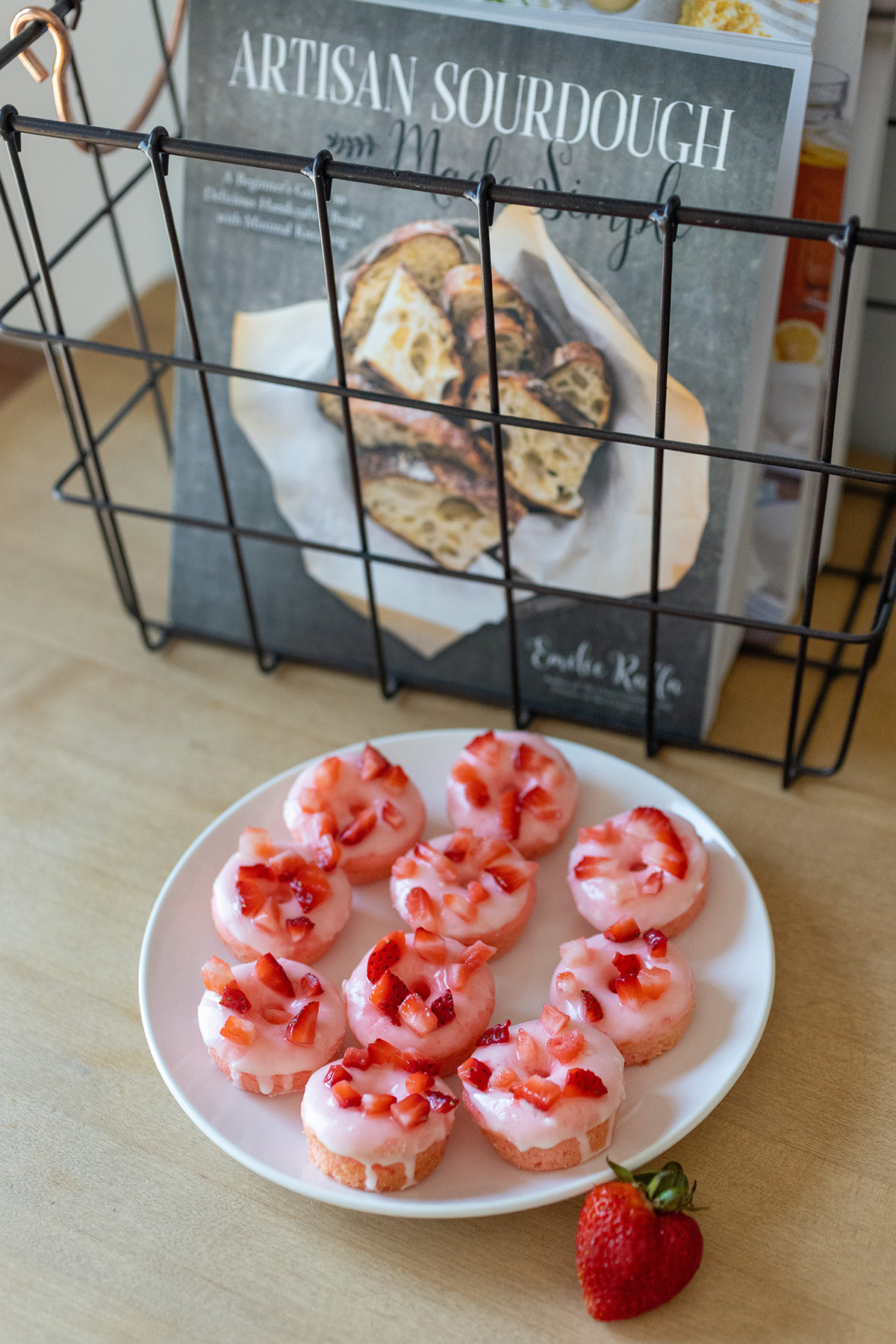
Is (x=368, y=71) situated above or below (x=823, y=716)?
above

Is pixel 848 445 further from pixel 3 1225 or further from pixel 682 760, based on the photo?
pixel 3 1225

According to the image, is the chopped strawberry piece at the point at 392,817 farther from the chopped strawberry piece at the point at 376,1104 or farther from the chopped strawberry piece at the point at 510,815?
the chopped strawberry piece at the point at 376,1104

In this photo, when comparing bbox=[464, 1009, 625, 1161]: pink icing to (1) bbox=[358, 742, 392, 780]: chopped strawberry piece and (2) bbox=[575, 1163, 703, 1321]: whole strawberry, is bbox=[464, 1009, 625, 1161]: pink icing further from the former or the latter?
(1) bbox=[358, 742, 392, 780]: chopped strawberry piece

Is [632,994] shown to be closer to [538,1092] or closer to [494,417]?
[538,1092]

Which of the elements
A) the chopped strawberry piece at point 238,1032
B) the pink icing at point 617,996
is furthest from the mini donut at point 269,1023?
the pink icing at point 617,996

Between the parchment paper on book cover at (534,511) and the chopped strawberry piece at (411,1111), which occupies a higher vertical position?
the parchment paper on book cover at (534,511)

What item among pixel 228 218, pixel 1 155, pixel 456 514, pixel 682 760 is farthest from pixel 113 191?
pixel 682 760

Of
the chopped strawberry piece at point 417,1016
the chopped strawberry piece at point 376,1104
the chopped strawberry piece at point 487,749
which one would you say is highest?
the chopped strawberry piece at point 487,749
